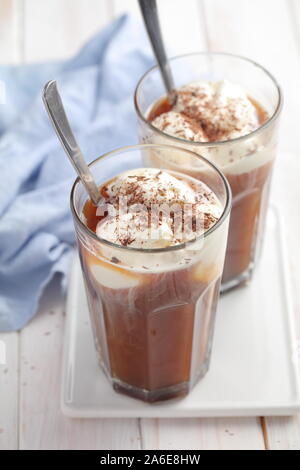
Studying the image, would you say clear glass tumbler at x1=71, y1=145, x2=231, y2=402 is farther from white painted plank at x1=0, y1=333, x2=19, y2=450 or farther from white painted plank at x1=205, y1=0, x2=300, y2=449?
white painted plank at x1=205, y1=0, x2=300, y2=449

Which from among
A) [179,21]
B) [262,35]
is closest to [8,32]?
[179,21]

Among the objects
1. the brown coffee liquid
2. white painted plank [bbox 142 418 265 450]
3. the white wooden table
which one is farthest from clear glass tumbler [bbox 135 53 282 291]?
white painted plank [bbox 142 418 265 450]

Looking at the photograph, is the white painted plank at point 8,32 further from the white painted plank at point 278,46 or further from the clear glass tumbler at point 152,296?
the clear glass tumbler at point 152,296

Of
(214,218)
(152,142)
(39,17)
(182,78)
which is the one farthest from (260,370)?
(39,17)

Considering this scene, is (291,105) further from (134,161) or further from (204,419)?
(204,419)

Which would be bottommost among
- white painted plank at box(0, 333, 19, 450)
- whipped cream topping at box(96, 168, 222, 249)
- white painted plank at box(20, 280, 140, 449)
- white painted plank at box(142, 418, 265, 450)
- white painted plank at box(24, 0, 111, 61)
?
white painted plank at box(142, 418, 265, 450)

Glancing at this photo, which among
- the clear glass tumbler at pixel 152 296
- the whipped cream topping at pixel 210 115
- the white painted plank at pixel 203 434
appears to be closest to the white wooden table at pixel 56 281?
the white painted plank at pixel 203 434
